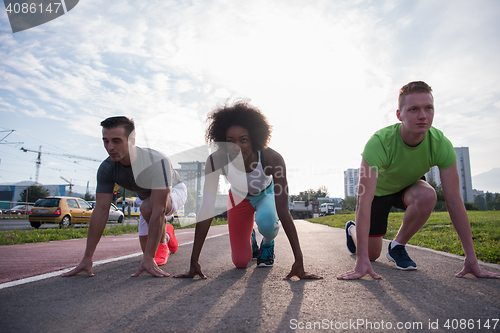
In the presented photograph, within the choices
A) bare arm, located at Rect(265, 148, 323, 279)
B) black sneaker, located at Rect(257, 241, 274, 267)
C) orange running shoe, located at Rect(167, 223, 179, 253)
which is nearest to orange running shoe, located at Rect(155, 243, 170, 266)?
orange running shoe, located at Rect(167, 223, 179, 253)

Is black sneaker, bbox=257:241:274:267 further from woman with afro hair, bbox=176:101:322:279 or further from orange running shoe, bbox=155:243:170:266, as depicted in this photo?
orange running shoe, bbox=155:243:170:266

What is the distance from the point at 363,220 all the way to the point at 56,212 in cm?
1528

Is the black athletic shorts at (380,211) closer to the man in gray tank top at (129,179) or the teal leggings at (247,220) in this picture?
the teal leggings at (247,220)

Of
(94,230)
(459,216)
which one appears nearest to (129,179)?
(94,230)

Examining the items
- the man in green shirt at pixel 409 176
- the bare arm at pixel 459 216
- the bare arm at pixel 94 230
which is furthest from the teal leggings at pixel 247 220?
the bare arm at pixel 459 216

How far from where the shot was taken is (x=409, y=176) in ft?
11.6

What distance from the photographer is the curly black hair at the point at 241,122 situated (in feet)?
12.7

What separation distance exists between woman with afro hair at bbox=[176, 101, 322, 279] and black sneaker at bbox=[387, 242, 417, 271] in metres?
1.36

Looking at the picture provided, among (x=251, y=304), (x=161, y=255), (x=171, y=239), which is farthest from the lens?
(x=171, y=239)

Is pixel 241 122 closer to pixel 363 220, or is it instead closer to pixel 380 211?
pixel 363 220

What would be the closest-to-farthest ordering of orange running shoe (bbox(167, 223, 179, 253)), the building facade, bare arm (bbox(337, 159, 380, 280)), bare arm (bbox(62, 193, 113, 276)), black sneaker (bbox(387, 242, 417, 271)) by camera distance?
bare arm (bbox(337, 159, 380, 280)) < bare arm (bbox(62, 193, 113, 276)) < black sneaker (bbox(387, 242, 417, 271)) < orange running shoe (bbox(167, 223, 179, 253)) < the building facade

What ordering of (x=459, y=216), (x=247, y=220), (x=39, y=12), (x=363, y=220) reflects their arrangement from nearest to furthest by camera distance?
(x=363, y=220), (x=459, y=216), (x=247, y=220), (x=39, y=12)

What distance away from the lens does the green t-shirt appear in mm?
3141

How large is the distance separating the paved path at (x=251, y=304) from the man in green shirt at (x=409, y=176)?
32 centimetres
